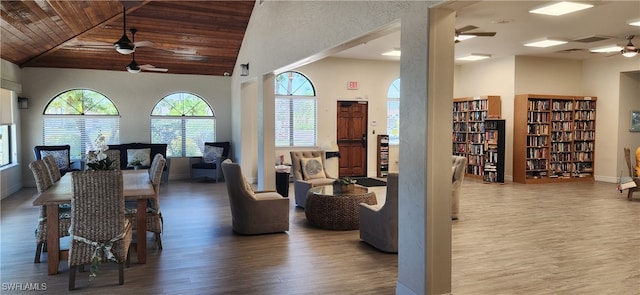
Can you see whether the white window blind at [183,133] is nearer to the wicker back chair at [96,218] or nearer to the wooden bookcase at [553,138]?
the wicker back chair at [96,218]

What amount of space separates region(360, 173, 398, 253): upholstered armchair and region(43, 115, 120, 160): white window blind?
7604 mm

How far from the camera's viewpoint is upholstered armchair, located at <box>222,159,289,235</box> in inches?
216

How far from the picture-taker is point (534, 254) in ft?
15.7

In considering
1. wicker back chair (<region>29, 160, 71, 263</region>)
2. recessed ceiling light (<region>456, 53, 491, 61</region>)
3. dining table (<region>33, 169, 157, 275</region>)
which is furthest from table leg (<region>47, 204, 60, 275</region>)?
recessed ceiling light (<region>456, 53, 491, 61</region>)

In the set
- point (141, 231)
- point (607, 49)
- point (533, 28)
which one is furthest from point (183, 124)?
point (607, 49)

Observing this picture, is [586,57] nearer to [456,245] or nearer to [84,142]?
[456,245]

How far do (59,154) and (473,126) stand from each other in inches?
375

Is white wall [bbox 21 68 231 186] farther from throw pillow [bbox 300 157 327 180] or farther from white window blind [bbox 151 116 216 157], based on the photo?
throw pillow [bbox 300 157 327 180]

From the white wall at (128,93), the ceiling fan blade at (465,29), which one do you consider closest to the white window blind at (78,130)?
the white wall at (128,93)

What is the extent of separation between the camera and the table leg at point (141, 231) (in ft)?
14.7

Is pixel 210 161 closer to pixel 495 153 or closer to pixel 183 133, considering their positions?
pixel 183 133

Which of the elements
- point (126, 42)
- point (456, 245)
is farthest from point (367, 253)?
point (126, 42)

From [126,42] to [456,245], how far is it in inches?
196

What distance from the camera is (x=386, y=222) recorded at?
476cm
